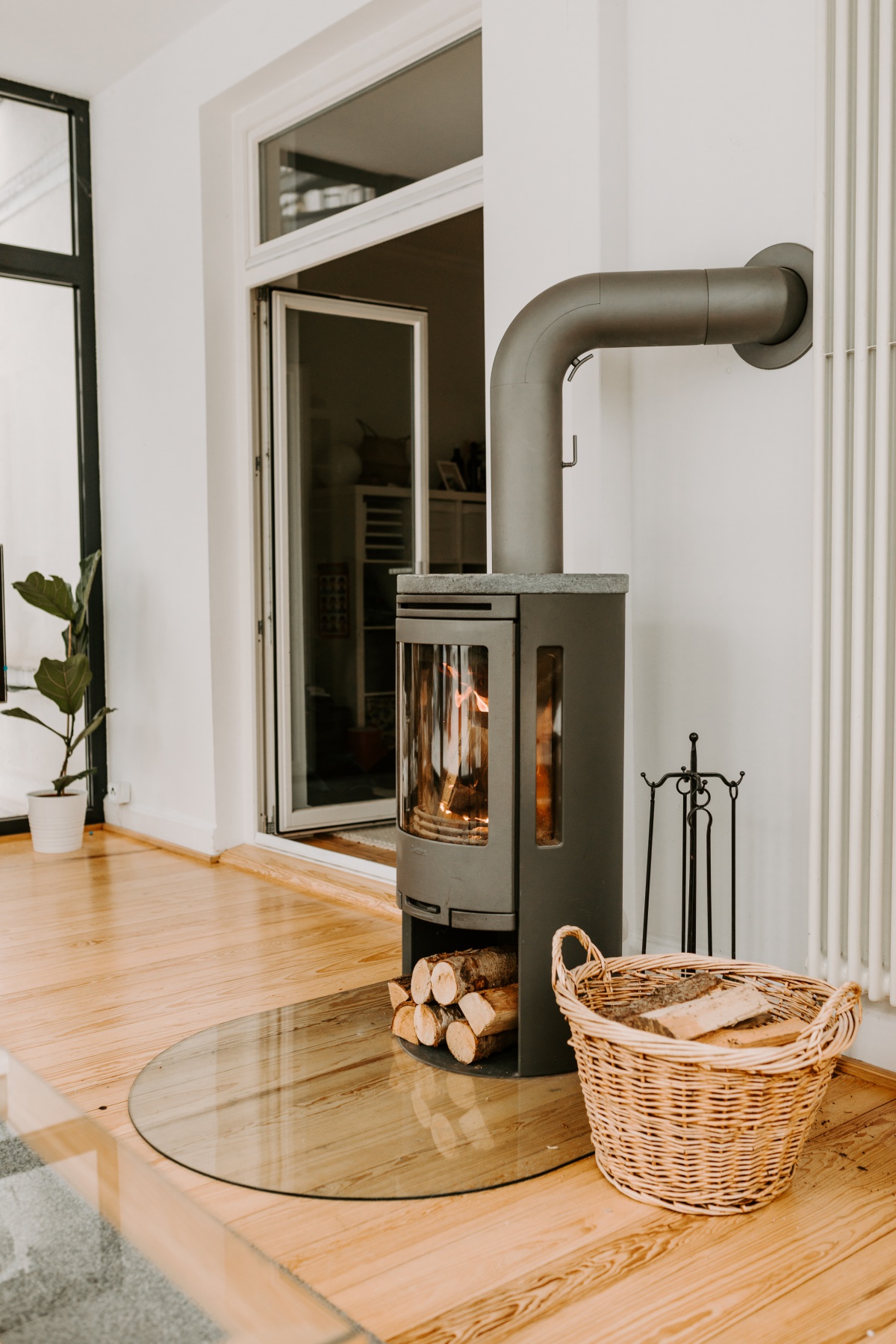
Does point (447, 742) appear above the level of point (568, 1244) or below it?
above

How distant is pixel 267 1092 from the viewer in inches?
82.7

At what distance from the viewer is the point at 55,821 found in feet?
14.0

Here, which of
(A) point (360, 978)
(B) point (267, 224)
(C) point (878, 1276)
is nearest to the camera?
(C) point (878, 1276)

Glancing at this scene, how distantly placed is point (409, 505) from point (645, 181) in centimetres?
235

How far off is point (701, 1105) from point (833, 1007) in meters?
0.24

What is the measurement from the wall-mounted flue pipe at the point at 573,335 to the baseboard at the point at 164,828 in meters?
2.30

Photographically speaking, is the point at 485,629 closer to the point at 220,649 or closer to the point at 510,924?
the point at 510,924

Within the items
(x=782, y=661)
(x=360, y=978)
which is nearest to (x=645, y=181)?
(x=782, y=661)

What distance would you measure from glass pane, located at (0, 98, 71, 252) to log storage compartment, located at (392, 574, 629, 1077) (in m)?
3.18

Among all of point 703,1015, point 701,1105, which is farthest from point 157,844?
point 701,1105

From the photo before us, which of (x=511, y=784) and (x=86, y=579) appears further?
(x=86, y=579)

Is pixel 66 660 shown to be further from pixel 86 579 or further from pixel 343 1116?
pixel 343 1116

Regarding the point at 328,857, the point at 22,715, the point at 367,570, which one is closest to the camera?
the point at 328,857

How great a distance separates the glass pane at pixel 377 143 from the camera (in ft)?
10.7
